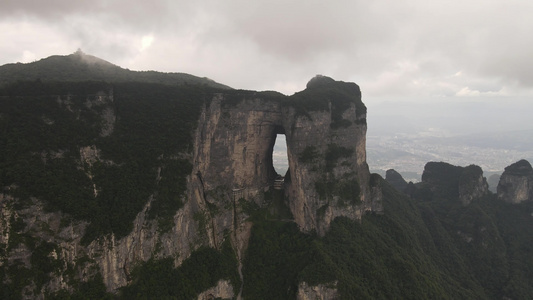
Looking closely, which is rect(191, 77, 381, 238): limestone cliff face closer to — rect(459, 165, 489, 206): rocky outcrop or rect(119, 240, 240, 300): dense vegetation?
rect(119, 240, 240, 300): dense vegetation

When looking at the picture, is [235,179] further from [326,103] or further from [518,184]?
[518,184]

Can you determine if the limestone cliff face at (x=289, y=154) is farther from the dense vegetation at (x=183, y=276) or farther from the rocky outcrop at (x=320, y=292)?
the rocky outcrop at (x=320, y=292)

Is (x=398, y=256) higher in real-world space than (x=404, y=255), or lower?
higher

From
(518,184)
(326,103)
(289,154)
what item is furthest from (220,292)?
(518,184)

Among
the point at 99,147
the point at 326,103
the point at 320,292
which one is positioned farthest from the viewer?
the point at 326,103

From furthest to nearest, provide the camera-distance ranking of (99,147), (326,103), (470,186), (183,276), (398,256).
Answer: (470,186) < (326,103) < (398,256) < (183,276) < (99,147)

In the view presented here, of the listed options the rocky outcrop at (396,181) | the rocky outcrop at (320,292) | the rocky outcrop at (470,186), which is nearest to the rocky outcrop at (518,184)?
the rocky outcrop at (470,186)

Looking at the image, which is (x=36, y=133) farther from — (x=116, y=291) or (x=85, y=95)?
(x=116, y=291)

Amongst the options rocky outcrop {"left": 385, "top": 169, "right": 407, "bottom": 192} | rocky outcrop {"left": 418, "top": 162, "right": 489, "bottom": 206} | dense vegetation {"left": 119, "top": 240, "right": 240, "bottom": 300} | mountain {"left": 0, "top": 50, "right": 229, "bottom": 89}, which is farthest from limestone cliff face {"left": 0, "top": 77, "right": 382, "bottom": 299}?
rocky outcrop {"left": 385, "top": 169, "right": 407, "bottom": 192}
